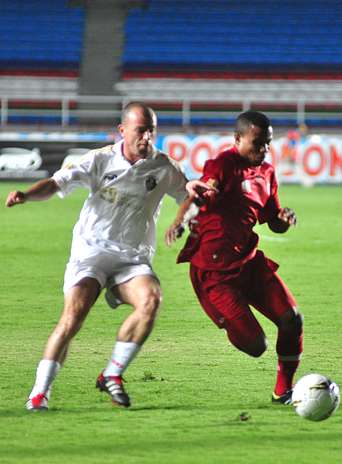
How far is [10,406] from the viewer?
677 cm

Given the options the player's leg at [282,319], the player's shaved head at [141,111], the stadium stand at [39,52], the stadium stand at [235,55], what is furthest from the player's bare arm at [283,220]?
the stadium stand at [39,52]

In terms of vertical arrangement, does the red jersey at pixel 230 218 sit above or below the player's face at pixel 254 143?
below

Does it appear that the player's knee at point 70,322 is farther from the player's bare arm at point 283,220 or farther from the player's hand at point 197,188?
the player's bare arm at point 283,220

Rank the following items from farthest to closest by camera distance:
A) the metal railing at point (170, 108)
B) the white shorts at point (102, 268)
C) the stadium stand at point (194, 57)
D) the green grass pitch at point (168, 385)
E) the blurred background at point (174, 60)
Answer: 1. the stadium stand at point (194, 57)
2. the blurred background at point (174, 60)
3. the metal railing at point (170, 108)
4. the white shorts at point (102, 268)
5. the green grass pitch at point (168, 385)

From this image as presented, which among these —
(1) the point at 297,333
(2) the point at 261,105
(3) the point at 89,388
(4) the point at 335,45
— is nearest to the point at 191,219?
(1) the point at 297,333

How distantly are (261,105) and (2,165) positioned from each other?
10276 mm

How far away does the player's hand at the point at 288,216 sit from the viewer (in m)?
6.91

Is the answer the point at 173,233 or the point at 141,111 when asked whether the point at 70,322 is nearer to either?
the point at 173,233

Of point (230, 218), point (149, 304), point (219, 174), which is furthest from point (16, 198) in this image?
point (230, 218)

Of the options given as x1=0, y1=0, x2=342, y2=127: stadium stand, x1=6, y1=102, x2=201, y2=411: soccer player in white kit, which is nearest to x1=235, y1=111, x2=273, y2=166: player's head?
x1=6, y1=102, x2=201, y2=411: soccer player in white kit

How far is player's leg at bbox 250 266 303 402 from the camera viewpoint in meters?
6.85

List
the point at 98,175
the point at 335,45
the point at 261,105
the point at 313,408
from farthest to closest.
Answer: the point at 335,45
the point at 261,105
the point at 98,175
the point at 313,408

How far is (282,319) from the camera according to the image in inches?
270

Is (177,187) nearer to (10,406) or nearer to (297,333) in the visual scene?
(297,333)
